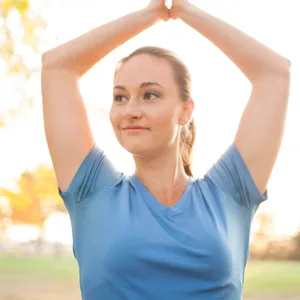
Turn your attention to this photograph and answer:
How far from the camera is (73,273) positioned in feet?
29.7

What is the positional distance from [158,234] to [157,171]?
173 millimetres

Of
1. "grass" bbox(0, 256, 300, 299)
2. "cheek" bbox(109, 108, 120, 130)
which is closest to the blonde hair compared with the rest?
"cheek" bbox(109, 108, 120, 130)

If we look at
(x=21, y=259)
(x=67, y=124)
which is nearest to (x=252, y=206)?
(x=67, y=124)

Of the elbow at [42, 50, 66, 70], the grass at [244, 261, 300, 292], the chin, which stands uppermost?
the grass at [244, 261, 300, 292]

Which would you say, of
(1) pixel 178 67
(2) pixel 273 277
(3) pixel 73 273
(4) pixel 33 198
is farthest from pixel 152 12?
(4) pixel 33 198

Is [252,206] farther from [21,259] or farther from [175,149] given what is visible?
[21,259]

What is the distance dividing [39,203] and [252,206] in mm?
10306

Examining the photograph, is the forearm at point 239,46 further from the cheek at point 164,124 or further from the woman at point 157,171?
the cheek at point 164,124

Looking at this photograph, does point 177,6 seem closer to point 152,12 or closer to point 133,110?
point 152,12

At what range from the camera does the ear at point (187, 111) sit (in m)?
1.30

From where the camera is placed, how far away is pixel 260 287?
302 inches

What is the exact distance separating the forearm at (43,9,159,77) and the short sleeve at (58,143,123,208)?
0.20 meters

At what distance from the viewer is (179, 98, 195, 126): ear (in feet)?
A: 4.26

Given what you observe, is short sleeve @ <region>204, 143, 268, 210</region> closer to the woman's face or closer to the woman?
the woman
